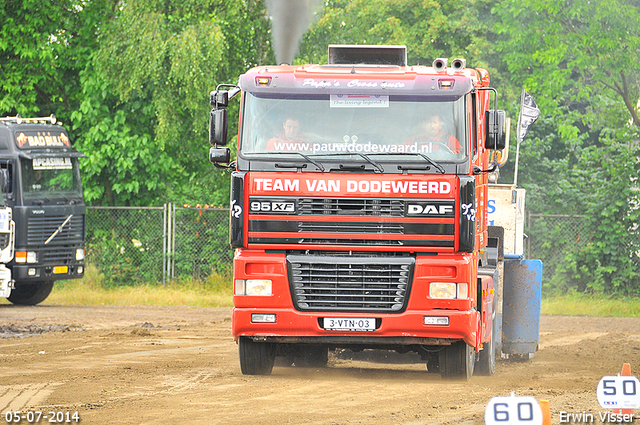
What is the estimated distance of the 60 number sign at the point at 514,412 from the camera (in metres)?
6.30

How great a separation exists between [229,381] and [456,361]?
2519 millimetres

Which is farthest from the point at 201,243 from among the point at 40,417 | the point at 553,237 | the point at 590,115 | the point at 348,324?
the point at 40,417

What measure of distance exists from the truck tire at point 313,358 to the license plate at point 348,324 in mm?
1803

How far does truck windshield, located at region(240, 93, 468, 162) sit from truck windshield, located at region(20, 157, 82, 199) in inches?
469

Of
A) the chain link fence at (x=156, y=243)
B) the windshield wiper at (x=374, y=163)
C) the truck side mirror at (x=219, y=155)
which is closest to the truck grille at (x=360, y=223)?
the windshield wiper at (x=374, y=163)

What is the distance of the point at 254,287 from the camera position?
10.7 meters

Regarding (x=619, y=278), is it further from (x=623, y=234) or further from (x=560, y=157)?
(x=560, y=157)

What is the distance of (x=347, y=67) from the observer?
1133 centimetres

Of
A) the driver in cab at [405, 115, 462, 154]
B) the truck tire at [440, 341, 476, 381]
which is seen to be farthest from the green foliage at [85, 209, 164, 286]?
the driver in cab at [405, 115, 462, 154]

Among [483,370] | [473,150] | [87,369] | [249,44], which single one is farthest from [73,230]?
[473,150]

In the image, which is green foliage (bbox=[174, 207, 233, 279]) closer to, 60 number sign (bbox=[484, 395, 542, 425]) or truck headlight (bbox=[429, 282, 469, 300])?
truck headlight (bbox=[429, 282, 469, 300])

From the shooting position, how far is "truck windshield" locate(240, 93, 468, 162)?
34.6 ft

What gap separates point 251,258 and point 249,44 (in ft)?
51.2

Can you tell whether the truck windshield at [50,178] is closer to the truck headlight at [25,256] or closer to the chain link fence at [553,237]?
the truck headlight at [25,256]
